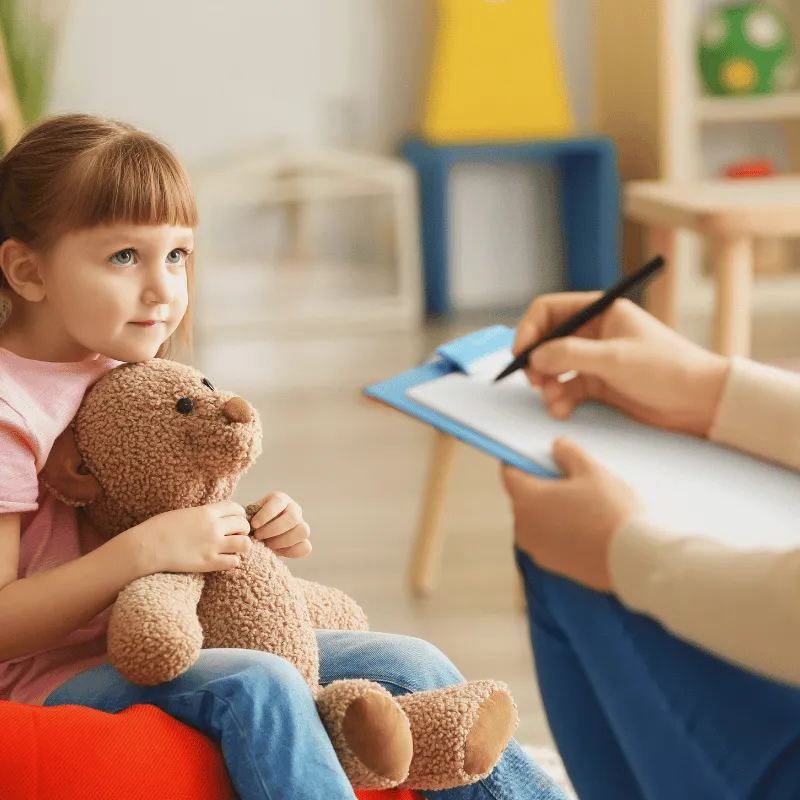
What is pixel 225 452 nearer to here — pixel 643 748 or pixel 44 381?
pixel 44 381

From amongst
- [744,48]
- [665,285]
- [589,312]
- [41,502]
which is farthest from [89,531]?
[744,48]

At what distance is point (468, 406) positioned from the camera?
960 millimetres

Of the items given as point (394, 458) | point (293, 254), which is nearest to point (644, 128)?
point (293, 254)

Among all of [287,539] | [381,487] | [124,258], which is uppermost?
[124,258]

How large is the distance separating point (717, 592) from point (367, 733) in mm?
236

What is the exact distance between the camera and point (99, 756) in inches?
27.3

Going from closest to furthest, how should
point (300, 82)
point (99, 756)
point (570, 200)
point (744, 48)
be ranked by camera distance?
point (99, 756), point (744, 48), point (300, 82), point (570, 200)

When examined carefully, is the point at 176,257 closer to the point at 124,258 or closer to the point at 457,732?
the point at 124,258

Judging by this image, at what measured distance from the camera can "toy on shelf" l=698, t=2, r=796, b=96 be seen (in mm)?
3562

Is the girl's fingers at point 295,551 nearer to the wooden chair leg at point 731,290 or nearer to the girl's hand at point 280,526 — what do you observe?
the girl's hand at point 280,526

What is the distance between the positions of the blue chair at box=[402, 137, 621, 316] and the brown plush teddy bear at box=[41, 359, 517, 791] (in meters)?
2.88

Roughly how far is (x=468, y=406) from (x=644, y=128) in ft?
9.99

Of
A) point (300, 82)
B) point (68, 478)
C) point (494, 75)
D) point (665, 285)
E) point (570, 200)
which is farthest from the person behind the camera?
point (570, 200)

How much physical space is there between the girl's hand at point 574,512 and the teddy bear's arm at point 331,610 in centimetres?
18
